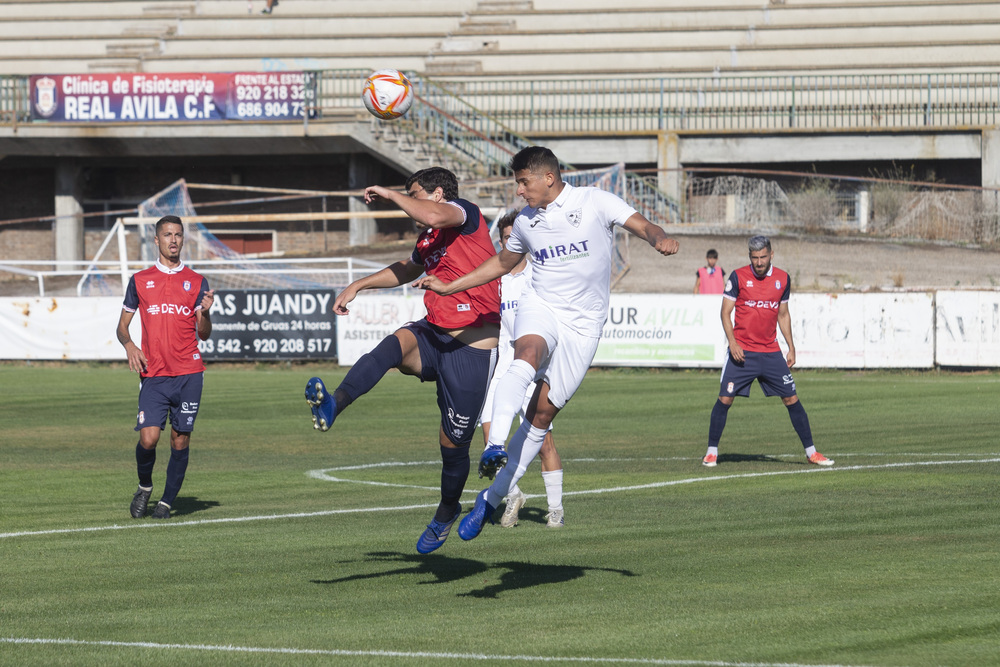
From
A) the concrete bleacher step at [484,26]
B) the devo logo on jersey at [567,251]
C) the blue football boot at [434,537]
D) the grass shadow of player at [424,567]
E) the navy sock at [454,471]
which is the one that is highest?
the concrete bleacher step at [484,26]

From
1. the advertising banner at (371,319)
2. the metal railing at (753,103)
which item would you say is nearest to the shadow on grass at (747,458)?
the advertising banner at (371,319)

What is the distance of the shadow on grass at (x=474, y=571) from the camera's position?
690cm

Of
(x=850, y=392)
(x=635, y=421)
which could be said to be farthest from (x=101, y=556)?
(x=850, y=392)

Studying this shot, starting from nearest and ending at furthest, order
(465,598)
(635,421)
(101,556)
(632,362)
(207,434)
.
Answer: (465,598), (101,556), (207,434), (635,421), (632,362)

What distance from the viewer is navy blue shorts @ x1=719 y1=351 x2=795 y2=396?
495 inches

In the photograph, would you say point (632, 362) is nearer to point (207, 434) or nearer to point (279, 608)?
point (207, 434)

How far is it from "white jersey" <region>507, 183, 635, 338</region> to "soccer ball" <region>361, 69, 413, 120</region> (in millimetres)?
2875

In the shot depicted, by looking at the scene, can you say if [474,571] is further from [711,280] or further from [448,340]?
[711,280]

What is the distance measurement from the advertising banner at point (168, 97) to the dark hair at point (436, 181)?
96.6 feet

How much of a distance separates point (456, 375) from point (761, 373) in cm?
601

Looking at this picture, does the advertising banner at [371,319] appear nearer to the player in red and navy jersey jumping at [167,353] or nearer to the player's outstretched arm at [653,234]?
the player in red and navy jersey jumping at [167,353]

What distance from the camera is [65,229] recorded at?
41.1 metres

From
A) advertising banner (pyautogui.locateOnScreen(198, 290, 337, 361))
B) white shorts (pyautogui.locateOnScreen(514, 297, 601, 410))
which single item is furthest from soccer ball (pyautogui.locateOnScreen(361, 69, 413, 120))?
advertising banner (pyautogui.locateOnScreen(198, 290, 337, 361))

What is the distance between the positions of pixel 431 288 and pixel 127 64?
38.1m
